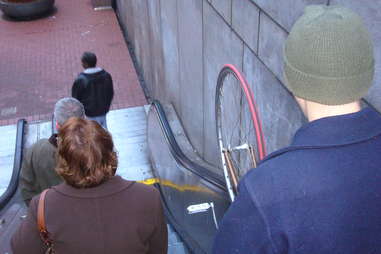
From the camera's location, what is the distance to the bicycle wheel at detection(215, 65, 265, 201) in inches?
114

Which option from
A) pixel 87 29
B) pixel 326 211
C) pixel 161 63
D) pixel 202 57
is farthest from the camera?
pixel 87 29

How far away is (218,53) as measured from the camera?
4520 millimetres

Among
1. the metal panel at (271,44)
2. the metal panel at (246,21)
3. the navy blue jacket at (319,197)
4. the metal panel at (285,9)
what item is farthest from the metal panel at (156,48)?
the navy blue jacket at (319,197)

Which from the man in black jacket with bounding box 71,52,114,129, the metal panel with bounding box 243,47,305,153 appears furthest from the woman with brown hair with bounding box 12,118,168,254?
the man in black jacket with bounding box 71,52,114,129

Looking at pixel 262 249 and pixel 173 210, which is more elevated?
pixel 262 249

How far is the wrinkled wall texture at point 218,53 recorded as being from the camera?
2.92 m

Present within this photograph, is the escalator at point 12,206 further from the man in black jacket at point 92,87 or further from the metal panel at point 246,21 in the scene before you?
the metal panel at point 246,21

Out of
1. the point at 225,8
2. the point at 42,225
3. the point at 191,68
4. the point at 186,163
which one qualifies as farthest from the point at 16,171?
the point at 42,225

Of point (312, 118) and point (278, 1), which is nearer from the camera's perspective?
point (312, 118)

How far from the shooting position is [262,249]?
118 centimetres

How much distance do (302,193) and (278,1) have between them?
208 cm

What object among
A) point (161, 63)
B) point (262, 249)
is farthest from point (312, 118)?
point (161, 63)

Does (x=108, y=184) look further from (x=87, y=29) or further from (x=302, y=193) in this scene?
(x=87, y=29)

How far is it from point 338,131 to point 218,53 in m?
3.37
